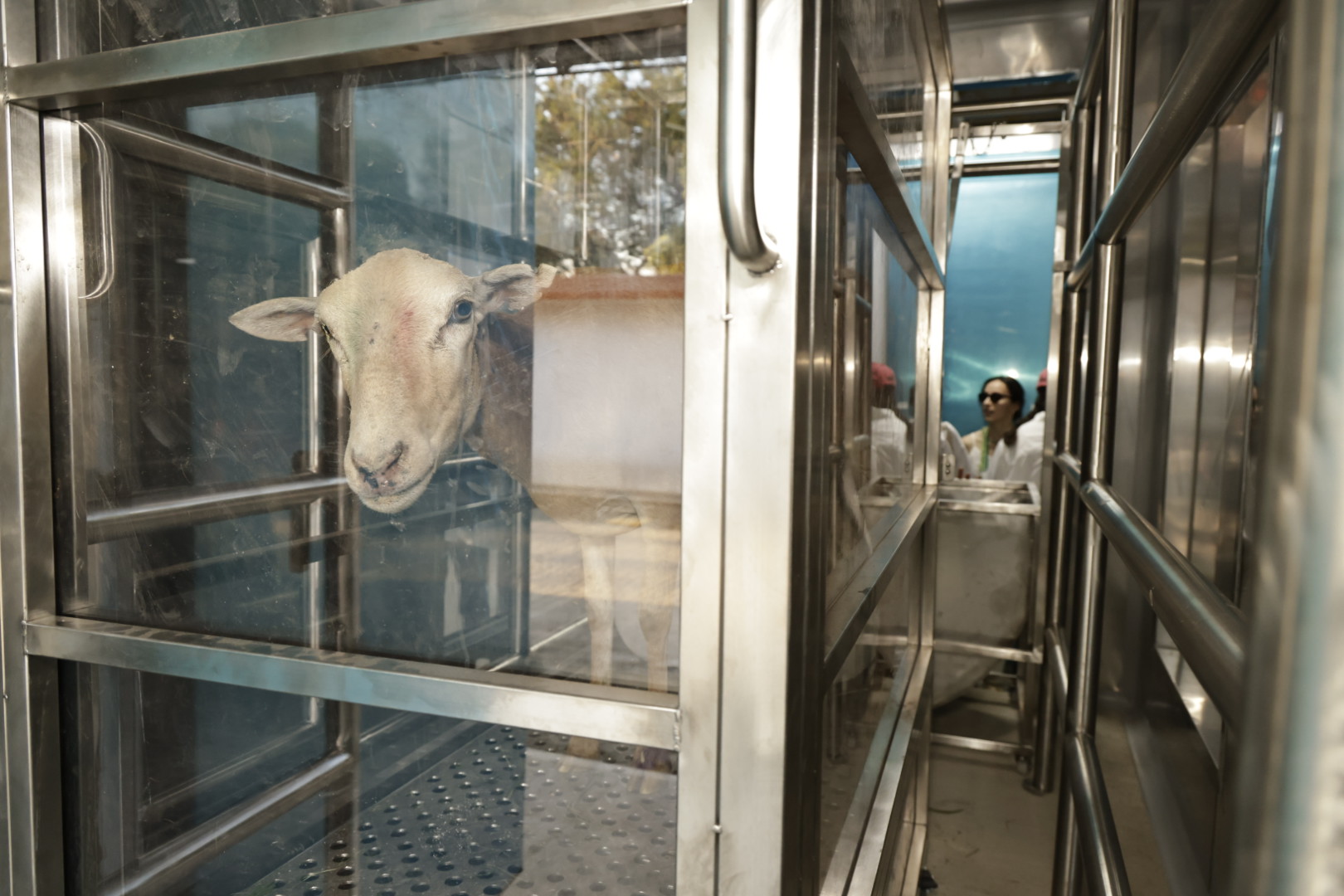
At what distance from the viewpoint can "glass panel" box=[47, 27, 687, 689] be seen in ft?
1.98

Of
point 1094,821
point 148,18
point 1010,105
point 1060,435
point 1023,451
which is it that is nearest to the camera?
point 148,18

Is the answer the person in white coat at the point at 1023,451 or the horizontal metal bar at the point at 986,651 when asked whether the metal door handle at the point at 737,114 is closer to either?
the horizontal metal bar at the point at 986,651

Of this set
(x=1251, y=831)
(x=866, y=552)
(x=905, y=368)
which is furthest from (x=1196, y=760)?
(x=1251, y=831)

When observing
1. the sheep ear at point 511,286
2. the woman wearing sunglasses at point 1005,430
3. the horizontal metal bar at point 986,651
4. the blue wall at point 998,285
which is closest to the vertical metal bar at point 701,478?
the sheep ear at point 511,286

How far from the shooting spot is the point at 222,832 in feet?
2.57

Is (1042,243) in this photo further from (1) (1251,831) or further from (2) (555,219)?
(1) (1251,831)

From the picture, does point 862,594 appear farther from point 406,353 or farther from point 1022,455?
point 1022,455

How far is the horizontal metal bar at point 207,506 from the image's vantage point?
695 millimetres

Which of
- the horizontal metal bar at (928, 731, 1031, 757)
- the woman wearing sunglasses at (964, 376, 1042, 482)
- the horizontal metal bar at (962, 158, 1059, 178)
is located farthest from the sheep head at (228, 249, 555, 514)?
the woman wearing sunglasses at (964, 376, 1042, 482)

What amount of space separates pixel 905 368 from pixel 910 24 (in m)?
0.56

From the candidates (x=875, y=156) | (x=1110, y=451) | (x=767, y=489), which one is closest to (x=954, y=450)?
(x=1110, y=451)

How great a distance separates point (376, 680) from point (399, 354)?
10.3 inches

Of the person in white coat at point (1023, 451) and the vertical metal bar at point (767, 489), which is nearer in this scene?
the vertical metal bar at point (767, 489)

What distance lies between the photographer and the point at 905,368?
4.91ft
